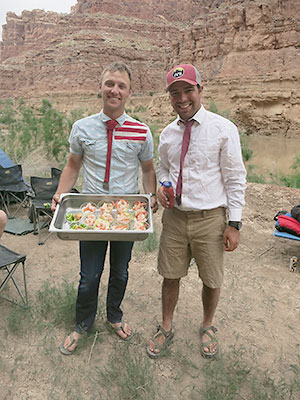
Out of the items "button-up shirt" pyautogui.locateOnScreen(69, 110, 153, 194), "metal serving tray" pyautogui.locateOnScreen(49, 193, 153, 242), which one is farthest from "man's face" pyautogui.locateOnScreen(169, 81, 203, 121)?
"metal serving tray" pyautogui.locateOnScreen(49, 193, 153, 242)

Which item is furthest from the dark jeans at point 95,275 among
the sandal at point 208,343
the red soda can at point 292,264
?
the red soda can at point 292,264

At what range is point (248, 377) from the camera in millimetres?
2008

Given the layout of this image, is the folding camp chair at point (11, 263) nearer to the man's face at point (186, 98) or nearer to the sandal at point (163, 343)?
the sandal at point (163, 343)

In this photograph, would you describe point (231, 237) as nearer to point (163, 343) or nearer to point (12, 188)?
point (163, 343)

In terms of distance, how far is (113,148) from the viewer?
189 cm

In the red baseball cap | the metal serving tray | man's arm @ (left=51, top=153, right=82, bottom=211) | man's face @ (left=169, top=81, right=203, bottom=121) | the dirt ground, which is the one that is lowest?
the dirt ground

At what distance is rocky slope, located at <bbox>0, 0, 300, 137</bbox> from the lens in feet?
56.2

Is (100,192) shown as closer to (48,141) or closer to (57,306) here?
(57,306)

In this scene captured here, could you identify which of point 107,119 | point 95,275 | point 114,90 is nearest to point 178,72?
point 114,90

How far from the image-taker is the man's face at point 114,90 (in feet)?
5.89

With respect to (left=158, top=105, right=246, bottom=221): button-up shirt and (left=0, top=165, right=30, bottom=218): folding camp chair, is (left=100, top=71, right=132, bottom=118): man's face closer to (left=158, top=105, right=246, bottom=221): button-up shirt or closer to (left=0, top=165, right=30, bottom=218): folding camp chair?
(left=158, top=105, right=246, bottom=221): button-up shirt

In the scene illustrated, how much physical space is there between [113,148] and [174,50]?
27857 mm

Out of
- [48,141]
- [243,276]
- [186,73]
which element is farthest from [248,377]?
[48,141]

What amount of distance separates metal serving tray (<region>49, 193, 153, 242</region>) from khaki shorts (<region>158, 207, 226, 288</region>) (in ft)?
0.79
